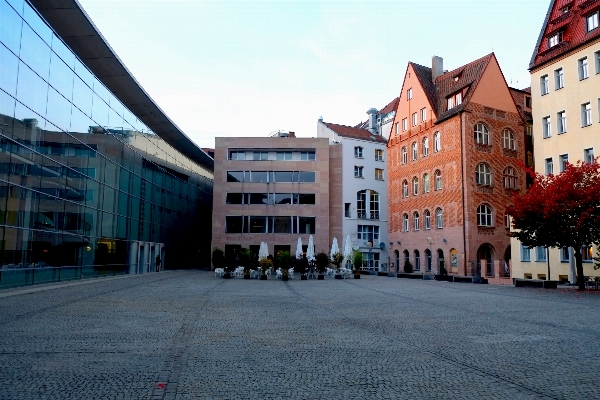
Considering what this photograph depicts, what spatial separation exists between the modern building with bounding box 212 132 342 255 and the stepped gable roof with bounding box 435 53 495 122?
13.6 metres

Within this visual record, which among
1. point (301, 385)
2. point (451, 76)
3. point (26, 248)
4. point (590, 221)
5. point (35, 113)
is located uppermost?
point (451, 76)

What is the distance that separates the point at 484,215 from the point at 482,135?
7022 mm

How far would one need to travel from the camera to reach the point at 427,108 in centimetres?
5312

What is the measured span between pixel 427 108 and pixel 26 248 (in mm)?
39699

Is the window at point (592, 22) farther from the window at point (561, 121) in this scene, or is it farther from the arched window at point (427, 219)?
the arched window at point (427, 219)

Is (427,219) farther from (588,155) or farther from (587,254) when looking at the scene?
(587,254)

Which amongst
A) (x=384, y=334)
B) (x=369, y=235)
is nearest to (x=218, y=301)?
(x=384, y=334)

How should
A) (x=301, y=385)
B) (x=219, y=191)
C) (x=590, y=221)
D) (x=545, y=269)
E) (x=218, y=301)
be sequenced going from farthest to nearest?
(x=219, y=191) → (x=545, y=269) → (x=590, y=221) → (x=218, y=301) → (x=301, y=385)

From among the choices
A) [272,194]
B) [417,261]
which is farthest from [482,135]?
[272,194]

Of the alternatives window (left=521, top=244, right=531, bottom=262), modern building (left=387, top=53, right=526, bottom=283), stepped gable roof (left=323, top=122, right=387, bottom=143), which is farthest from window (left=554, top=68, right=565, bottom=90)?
stepped gable roof (left=323, top=122, right=387, bottom=143)

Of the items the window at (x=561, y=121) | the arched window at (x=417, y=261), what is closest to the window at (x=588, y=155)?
the window at (x=561, y=121)

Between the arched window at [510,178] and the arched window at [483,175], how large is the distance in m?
1.77

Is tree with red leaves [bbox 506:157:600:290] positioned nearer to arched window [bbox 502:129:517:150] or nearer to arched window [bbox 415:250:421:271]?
arched window [bbox 502:129:517:150]

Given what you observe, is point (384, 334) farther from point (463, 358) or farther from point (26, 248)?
point (26, 248)
